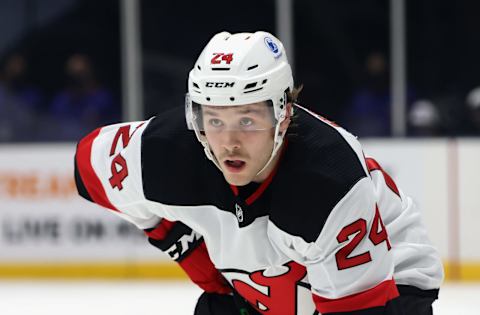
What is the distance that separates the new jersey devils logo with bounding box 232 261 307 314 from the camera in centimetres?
233

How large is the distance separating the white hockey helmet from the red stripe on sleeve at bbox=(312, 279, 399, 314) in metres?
0.35

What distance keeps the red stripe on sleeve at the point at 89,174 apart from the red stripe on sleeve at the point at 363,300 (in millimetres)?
630

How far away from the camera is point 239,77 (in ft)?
6.77

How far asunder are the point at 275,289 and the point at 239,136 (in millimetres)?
454

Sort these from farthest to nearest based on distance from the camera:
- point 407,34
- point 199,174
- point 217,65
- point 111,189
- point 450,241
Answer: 1. point 407,34
2. point 450,241
3. point 111,189
4. point 199,174
5. point 217,65

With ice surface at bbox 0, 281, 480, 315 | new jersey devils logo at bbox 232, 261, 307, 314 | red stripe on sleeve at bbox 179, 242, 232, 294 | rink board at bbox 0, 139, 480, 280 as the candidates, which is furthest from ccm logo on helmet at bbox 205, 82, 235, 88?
rink board at bbox 0, 139, 480, 280

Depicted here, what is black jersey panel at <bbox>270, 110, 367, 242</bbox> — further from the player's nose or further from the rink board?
the rink board

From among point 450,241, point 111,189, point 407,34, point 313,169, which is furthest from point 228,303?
point 407,34

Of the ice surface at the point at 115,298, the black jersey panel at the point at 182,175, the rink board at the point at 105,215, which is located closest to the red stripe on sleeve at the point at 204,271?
the black jersey panel at the point at 182,175

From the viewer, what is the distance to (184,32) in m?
7.06

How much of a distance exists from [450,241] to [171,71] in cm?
257

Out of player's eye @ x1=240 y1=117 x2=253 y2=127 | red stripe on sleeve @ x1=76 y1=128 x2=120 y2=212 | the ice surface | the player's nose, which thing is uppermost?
player's eye @ x1=240 y1=117 x2=253 y2=127

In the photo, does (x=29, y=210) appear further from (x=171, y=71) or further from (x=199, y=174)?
(x=199, y=174)

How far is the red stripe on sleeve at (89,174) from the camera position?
2516mm
